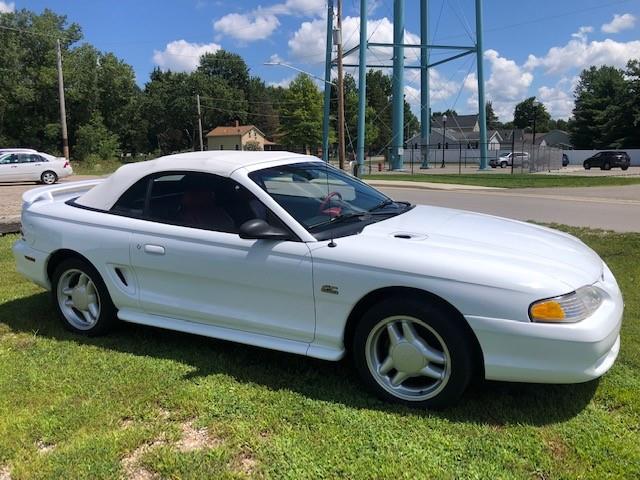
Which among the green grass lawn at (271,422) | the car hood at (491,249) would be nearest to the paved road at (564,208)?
the green grass lawn at (271,422)

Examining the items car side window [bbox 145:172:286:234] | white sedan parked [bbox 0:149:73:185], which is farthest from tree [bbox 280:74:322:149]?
car side window [bbox 145:172:286:234]

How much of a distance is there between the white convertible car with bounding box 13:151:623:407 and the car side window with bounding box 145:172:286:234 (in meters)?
0.01

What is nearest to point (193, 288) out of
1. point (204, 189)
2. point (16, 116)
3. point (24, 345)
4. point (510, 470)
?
point (204, 189)

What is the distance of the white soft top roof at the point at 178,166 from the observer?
163 inches

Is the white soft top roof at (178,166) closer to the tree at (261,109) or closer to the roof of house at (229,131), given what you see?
the roof of house at (229,131)

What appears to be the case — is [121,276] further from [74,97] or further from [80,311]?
[74,97]

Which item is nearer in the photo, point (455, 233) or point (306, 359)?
point (455, 233)

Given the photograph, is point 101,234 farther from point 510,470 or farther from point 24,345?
point 510,470

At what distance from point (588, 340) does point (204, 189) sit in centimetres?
263

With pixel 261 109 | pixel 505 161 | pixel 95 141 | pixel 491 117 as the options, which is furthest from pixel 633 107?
pixel 491 117

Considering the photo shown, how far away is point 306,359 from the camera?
4.02 meters

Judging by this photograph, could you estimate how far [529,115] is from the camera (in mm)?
135250

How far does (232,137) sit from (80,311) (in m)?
93.8

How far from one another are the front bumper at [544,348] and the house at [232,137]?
90941mm
